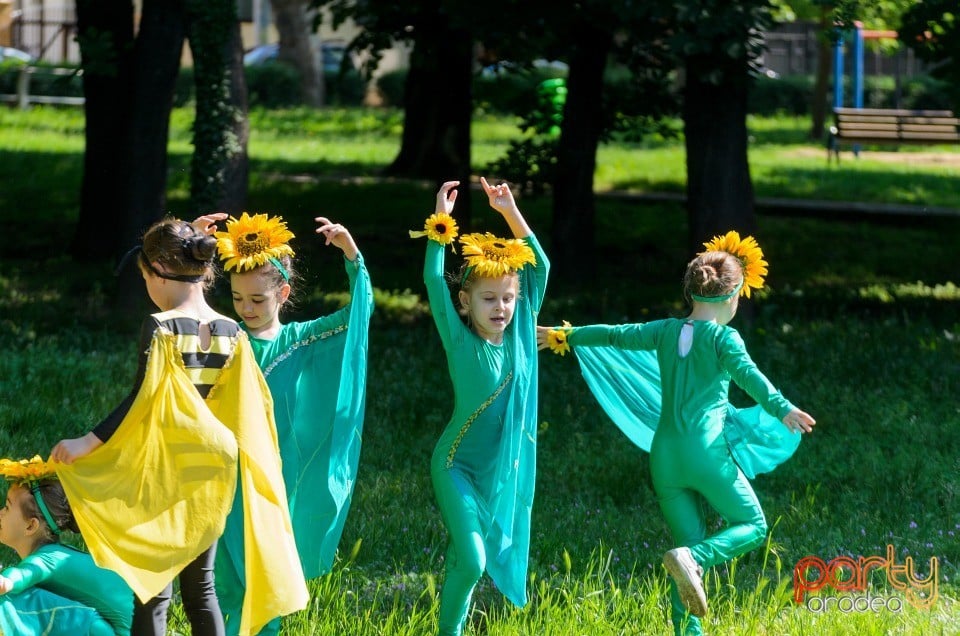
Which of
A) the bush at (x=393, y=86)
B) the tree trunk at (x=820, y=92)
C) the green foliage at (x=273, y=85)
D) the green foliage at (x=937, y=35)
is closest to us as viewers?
the green foliage at (x=937, y=35)

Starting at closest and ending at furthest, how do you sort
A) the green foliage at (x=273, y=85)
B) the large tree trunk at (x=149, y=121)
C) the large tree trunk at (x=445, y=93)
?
1. the large tree trunk at (x=149, y=121)
2. the large tree trunk at (x=445, y=93)
3. the green foliage at (x=273, y=85)

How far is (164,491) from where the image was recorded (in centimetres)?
487

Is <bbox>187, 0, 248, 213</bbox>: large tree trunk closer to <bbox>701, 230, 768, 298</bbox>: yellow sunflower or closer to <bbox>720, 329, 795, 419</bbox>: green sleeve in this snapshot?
<bbox>701, 230, 768, 298</bbox>: yellow sunflower

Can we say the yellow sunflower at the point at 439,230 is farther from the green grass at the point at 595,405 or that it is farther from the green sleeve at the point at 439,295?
the green grass at the point at 595,405

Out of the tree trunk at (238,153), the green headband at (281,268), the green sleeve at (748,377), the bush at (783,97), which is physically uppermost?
the bush at (783,97)

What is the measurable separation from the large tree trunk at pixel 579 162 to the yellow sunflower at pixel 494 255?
7.60 meters

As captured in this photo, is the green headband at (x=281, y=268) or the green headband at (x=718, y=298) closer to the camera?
the green headband at (x=281, y=268)

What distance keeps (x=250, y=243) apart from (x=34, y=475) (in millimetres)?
1159

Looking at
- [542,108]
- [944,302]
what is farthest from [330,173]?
[944,302]

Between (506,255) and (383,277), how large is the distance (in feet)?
27.4

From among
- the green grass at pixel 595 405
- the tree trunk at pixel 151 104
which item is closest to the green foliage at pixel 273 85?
the green grass at pixel 595 405

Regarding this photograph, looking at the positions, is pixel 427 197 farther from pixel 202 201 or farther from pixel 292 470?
pixel 292 470

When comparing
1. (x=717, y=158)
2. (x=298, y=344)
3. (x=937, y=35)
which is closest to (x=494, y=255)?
(x=298, y=344)

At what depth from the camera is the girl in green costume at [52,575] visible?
16.3 ft
